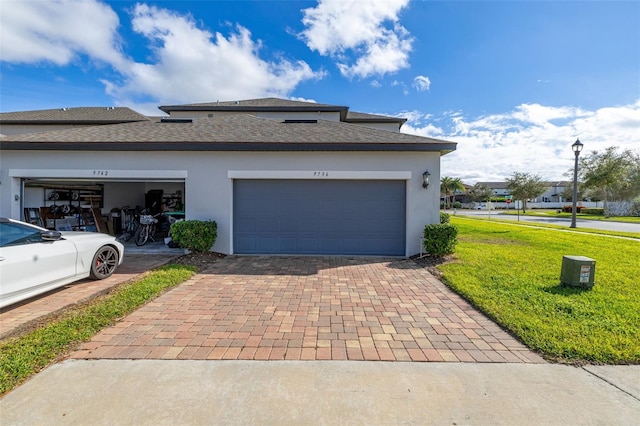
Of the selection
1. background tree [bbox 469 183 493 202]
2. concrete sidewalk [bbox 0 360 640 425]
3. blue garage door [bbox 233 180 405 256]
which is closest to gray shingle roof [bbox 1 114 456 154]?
blue garage door [bbox 233 180 405 256]

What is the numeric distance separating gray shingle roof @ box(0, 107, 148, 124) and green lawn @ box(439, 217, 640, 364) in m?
17.1

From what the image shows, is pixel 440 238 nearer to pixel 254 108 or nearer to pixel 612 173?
pixel 254 108

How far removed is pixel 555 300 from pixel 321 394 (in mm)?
4449

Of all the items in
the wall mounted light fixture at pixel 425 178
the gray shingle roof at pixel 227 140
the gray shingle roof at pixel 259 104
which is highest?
the gray shingle roof at pixel 259 104

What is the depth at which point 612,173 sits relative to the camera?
31328 millimetres

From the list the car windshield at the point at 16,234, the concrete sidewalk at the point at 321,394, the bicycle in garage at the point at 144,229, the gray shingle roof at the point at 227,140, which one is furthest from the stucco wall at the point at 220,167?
the concrete sidewalk at the point at 321,394

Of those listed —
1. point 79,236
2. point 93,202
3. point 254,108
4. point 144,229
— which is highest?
point 254,108

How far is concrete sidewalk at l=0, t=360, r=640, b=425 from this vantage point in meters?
2.23

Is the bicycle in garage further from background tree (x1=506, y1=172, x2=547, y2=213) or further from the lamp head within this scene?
background tree (x1=506, y1=172, x2=547, y2=213)

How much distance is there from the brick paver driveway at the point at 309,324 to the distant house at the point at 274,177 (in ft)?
7.38

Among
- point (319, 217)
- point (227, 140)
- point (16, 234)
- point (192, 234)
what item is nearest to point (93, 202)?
point (192, 234)

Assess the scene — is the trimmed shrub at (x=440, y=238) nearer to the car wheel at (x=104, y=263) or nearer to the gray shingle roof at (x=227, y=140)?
the gray shingle roof at (x=227, y=140)

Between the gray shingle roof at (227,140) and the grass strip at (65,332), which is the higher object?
the gray shingle roof at (227,140)

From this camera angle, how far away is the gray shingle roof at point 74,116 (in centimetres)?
1489
